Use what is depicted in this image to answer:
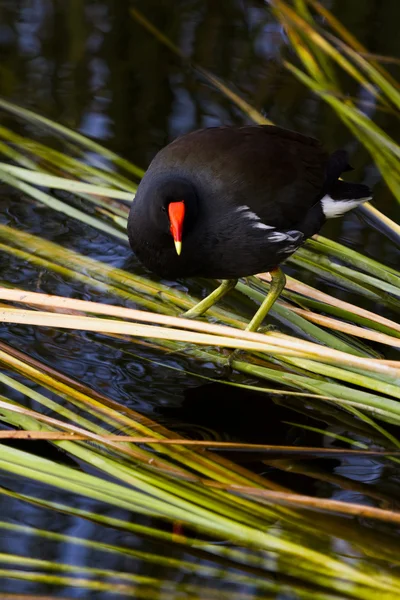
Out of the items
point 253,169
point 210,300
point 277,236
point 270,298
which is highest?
point 253,169

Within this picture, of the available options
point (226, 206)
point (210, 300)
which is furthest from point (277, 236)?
point (210, 300)

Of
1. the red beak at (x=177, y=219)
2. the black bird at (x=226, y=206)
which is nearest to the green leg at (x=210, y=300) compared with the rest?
the black bird at (x=226, y=206)

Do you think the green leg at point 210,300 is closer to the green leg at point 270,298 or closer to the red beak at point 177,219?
the green leg at point 270,298

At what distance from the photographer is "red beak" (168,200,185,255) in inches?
90.7

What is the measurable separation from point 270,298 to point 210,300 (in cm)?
21

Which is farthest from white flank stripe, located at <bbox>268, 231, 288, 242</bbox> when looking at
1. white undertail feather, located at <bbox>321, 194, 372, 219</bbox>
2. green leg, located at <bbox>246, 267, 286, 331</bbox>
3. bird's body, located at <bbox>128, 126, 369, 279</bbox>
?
white undertail feather, located at <bbox>321, 194, 372, 219</bbox>

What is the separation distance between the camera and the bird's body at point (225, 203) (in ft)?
7.87

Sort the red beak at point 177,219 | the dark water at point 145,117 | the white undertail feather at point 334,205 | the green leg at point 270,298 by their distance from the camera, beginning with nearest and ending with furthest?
the dark water at point 145,117
the red beak at point 177,219
the green leg at point 270,298
the white undertail feather at point 334,205

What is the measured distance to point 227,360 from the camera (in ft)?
8.29

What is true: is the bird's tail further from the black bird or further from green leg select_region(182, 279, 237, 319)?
green leg select_region(182, 279, 237, 319)

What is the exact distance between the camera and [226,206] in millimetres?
2469

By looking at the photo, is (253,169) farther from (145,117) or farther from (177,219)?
(145,117)

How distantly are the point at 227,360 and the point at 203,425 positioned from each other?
0.25 metres

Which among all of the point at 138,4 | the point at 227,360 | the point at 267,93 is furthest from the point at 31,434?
the point at 138,4
